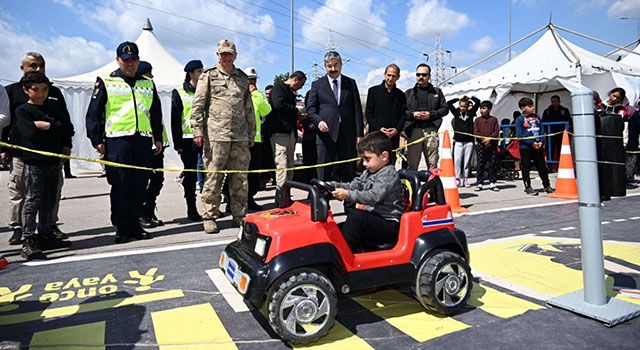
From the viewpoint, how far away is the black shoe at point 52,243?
4.88 metres

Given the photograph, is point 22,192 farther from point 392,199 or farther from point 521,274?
point 521,274

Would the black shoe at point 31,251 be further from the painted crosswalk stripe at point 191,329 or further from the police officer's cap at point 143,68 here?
the police officer's cap at point 143,68

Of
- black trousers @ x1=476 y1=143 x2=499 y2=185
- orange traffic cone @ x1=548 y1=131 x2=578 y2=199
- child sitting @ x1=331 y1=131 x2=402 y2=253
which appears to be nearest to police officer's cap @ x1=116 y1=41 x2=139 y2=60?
child sitting @ x1=331 y1=131 x2=402 y2=253

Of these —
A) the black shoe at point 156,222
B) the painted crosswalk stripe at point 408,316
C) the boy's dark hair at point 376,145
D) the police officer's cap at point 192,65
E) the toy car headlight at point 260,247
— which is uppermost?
the police officer's cap at point 192,65

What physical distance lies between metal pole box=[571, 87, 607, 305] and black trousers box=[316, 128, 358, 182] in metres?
3.43

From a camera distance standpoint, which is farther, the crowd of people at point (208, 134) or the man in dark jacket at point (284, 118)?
the man in dark jacket at point (284, 118)

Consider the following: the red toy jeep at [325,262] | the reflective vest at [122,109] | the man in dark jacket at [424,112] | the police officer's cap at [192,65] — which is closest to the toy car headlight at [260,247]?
the red toy jeep at [325,262]

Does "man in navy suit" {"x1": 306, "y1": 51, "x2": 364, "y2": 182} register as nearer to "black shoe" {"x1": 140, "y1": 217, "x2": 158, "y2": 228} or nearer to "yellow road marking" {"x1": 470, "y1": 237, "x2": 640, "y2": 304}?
"yellow road marking" {"x1": 470, "y1": 237, "x2": 640, "y2": 304}

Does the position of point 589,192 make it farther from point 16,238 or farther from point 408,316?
point 16,238

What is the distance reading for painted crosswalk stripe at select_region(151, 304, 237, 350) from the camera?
8.57 feet

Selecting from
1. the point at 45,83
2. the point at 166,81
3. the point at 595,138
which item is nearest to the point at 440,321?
the point at 595,138

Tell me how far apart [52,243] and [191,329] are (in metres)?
→ 3.00

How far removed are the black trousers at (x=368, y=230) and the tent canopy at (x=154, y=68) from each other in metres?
13.7

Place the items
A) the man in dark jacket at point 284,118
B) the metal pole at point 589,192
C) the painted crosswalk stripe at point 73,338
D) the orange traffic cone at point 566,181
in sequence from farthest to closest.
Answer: the orange traffic cone at point 566,181 < the man in dark jacket at point 284,118 < the metal pole at point 589,192 < the painted crosswalk stripe at point 73,338
